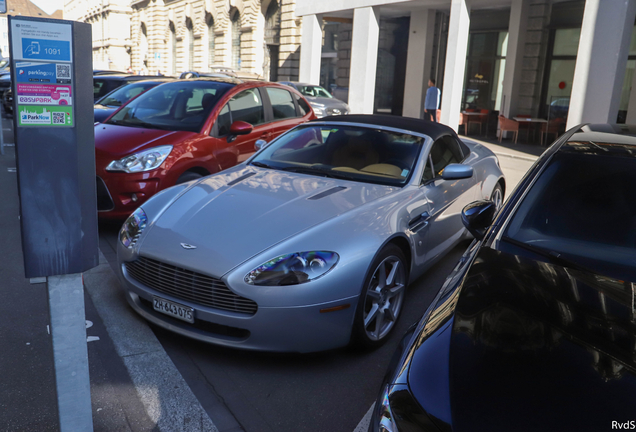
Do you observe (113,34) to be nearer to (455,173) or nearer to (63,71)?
(455,173)

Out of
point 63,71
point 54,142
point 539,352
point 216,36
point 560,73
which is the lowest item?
point 539,352

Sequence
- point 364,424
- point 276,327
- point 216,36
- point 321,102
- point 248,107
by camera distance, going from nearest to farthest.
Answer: point 364,424 < point 276,327 < point 248,107 < point 321,102 < point 216,36

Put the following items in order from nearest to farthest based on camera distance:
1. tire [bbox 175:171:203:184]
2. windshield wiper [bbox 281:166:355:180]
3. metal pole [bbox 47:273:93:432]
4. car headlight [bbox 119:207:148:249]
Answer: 1. metal pole [bbox 47:273:93:432]
2. car headlight [bbox 119:207:148:249]
3. windshield wiper [bbox 281:166:355:180]
4. tire [bbox 175:171:203:184]

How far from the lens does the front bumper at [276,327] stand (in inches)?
117

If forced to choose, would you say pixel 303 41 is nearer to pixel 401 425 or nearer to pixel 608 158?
pixel 608 158

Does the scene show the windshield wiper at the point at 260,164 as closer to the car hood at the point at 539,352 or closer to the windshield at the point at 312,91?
the car hood at the point at 539,352

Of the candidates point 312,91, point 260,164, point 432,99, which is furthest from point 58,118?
point 312,91

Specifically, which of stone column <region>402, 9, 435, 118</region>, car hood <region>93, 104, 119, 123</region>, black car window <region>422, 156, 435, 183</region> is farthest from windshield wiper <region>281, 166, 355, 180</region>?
stone column <region>402, 9, 435, 118</region>

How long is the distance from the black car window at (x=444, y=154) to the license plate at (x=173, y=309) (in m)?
2.35

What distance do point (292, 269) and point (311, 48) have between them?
1871 cm

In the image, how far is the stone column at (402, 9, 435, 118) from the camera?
20250 mm

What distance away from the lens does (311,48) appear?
2055 centimetres

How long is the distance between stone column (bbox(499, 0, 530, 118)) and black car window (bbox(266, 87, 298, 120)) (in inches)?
452

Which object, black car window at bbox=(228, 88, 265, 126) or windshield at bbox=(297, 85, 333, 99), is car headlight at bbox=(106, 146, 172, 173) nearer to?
black car window at bbox=(228, 88, 265, 126)
